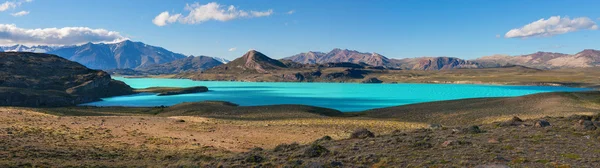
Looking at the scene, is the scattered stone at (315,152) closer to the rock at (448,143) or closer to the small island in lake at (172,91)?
the rock at (448,143)

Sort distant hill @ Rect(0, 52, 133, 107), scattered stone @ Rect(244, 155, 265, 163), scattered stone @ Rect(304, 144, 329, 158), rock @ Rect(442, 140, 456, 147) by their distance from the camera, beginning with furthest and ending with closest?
distant hill @ Rect(0, 52, 133, 107), rock @ Rect(442, 140, 456, 147), scattered stone @ Rect(304, 144, 329, 158), scattered stone @ Rect(244, 155, 265, 163)

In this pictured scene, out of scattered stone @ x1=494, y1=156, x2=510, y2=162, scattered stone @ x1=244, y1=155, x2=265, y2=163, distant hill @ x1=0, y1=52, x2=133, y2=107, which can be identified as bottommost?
scattered stone @ x1=244, y1=155, x2=265, y2=163

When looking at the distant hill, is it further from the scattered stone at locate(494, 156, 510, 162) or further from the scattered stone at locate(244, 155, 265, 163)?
the scattered stone at locate(494, 156, 510, 162)

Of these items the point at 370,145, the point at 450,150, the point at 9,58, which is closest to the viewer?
the point at 450,150

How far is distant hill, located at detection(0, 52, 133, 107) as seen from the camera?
102m

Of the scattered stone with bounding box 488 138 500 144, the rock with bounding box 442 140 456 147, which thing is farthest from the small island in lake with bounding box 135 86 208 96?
the scattered stone with bounding box 488 138 500 144

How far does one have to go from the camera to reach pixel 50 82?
459 feet

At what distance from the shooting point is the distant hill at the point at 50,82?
102294mm

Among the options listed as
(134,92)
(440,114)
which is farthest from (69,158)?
(134,92)

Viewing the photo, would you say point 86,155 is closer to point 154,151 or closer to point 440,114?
point 154,151

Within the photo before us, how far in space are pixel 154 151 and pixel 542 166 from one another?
25746 mm

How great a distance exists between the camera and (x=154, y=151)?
93.6 ft

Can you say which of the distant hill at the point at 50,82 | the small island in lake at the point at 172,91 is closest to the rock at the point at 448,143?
the distant hill at the point at 50,82

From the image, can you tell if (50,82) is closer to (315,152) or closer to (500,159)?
(315,152)
